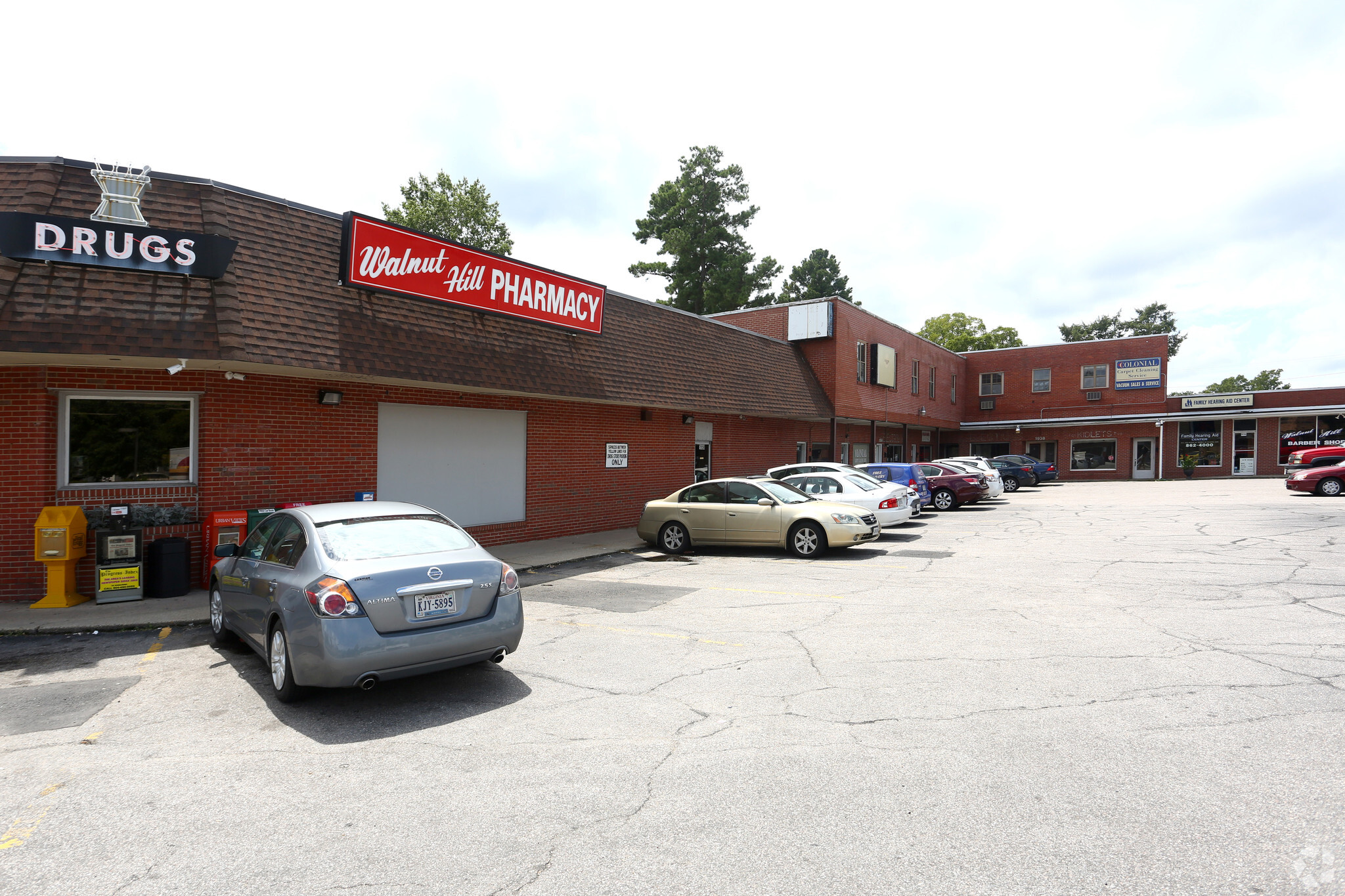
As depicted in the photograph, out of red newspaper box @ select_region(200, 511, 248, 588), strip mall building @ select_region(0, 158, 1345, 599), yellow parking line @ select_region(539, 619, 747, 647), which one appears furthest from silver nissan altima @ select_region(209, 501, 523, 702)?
strip mall building @ select_region(0, 158, 1345, 599)

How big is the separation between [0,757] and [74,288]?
6.09m

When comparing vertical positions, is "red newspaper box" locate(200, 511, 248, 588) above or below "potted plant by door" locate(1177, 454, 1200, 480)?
below

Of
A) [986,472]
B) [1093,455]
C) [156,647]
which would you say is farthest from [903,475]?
[1093,455]

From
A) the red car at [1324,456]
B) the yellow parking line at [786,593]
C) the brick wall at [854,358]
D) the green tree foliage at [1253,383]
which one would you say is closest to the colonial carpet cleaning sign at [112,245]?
the yellow parking line at [786,593]

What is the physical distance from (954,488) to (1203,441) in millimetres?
25569

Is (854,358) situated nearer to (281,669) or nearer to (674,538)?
(674,538)

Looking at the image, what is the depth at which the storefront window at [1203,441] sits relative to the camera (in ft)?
125

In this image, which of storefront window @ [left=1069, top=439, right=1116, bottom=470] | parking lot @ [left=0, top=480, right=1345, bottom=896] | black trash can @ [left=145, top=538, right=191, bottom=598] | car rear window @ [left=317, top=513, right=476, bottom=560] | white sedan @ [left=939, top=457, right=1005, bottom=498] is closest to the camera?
parking lot @ [left=0, top=480, right=1345, bottom=896]

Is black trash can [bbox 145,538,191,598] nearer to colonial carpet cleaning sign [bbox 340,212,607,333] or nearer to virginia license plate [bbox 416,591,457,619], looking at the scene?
colonial carpet cleaning sign [bbox 340,212,607,333]

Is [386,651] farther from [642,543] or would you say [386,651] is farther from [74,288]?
[642,543]

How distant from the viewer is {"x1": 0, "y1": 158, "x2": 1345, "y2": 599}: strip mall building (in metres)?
8.56

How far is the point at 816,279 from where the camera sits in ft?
188

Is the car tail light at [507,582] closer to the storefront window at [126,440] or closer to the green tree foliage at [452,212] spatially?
the storefront window at [126,440]

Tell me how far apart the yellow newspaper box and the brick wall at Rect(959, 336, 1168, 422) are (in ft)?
144
